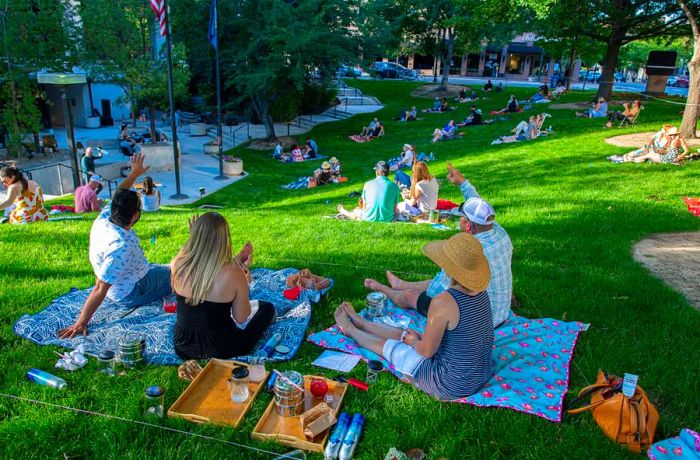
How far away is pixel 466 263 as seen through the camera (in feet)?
11.4

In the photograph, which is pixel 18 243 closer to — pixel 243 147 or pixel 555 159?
pixel 555 159

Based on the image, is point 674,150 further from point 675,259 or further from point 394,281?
point 394,281

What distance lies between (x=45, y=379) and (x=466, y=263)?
3256 millimetres

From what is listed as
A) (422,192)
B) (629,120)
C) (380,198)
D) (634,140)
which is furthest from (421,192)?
(629,120)

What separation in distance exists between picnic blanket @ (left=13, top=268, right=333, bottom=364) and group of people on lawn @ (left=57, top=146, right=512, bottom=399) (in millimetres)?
122

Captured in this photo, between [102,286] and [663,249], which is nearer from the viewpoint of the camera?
[102,286]

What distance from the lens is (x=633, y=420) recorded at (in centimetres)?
327

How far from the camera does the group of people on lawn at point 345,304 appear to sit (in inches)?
140

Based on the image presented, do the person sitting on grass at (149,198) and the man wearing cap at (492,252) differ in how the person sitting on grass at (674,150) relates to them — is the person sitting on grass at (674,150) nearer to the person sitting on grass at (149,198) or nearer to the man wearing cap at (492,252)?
the man wearing cap at (492,252)

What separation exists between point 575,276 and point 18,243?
7577 millimetres

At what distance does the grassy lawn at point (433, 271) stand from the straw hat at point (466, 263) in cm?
97

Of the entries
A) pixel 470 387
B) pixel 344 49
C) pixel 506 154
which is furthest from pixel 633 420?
pixel 344 49

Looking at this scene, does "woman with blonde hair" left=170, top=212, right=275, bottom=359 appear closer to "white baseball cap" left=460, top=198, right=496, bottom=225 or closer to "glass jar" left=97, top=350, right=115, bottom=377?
"glass jar" left=97, top=350, right=115, bottom=377

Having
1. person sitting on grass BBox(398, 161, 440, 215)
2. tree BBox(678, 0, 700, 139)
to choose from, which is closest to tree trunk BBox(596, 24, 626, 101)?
tree BBox(678, 0, 700, 139)
